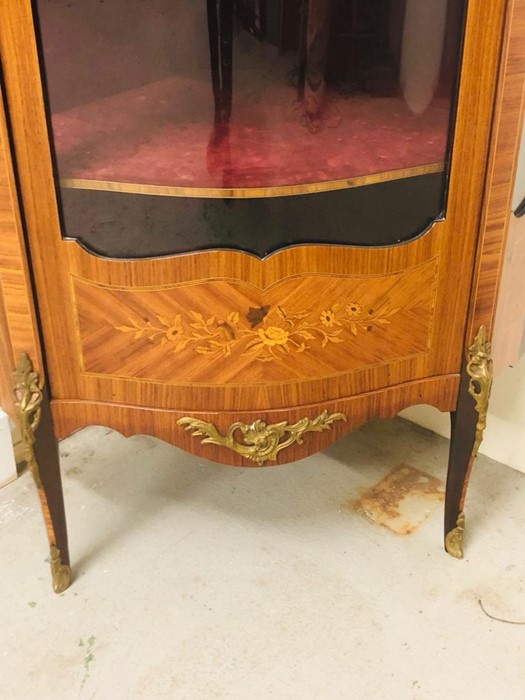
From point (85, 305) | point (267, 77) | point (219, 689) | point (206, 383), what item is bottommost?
point (219, 689)

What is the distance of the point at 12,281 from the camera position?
0.90 m

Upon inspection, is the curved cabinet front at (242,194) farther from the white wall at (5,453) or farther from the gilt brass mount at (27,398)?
the white wall at (5,453)

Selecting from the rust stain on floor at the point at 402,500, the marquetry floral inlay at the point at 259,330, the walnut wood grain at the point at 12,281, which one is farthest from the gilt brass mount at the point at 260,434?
the rust stain on floor at the point at 402,500

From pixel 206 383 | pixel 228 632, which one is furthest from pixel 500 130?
pixel 228 632

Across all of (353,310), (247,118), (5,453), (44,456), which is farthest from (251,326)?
(5,453)

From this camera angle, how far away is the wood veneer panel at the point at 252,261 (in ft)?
2.70

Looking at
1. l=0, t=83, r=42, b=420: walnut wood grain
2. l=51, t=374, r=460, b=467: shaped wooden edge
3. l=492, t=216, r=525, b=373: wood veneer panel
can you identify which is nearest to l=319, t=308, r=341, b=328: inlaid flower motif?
l=51, t=374, r=460, b=467: shaped wooden edge

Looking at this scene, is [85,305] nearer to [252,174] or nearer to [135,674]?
[252,174]

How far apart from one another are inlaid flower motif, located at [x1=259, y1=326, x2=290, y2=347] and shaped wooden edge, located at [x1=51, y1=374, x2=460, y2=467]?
0.10 meters

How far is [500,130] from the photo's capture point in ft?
2.91

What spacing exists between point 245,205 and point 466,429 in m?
0.47

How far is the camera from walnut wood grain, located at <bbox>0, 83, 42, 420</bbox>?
0.84 m

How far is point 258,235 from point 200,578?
560mm

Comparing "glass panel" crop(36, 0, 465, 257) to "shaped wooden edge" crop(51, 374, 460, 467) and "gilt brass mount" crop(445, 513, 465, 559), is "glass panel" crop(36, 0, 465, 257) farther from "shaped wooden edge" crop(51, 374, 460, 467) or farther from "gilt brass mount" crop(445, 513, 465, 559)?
"gilt brass mount" crop(445, 513, 465, 559)
